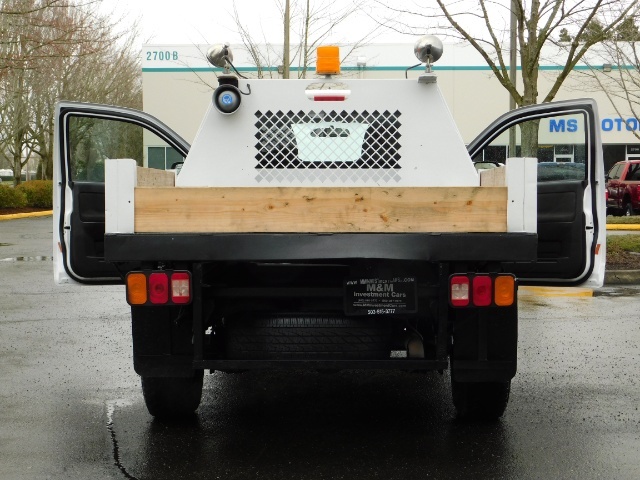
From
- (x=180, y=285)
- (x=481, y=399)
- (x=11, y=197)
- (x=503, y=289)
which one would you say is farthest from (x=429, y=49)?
(x=11, y=197)

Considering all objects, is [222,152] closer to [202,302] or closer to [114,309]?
[202,302]

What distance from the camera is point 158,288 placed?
180 inches

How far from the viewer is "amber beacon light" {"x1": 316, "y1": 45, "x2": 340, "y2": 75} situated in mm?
5988

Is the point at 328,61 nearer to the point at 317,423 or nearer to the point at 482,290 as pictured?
the point at 482,290

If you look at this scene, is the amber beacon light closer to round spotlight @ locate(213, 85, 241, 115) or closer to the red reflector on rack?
the red reflector on rack

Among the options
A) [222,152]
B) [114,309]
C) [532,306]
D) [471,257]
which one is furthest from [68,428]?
[532,306]

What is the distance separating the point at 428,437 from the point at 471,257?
4.07ft

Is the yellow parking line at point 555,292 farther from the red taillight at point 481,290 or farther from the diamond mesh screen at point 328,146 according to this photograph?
the red taillight at point 481,290

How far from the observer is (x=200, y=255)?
4.43 m

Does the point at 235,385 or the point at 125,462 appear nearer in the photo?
the point at 125,462

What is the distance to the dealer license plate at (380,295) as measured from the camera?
463 centimetres

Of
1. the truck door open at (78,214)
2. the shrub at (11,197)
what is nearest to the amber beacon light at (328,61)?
the truck door open at (78,214)

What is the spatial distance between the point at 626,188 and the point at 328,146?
22395 mm

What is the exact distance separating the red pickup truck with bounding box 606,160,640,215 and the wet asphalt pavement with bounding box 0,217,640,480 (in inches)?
747
